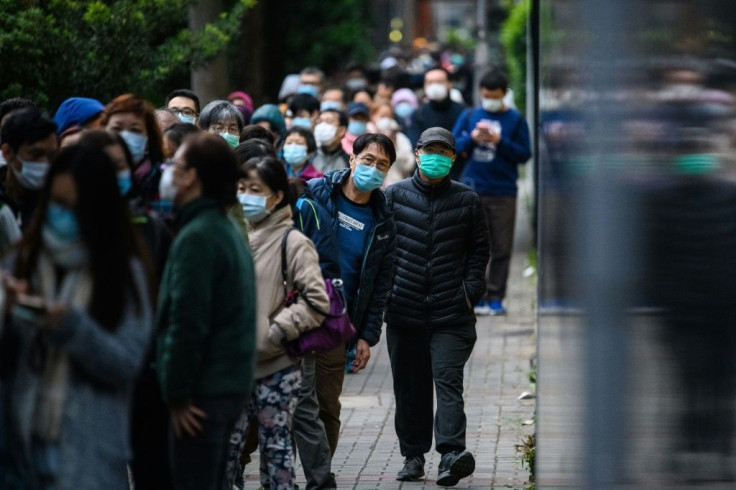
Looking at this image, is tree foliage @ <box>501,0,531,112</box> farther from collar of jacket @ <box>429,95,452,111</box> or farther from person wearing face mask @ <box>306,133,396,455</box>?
person wearing face mask @ <box>306,133,396,455</box>

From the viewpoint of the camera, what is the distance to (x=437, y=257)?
25.3 ft

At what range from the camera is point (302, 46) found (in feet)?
93.8

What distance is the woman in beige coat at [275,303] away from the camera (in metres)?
5.95

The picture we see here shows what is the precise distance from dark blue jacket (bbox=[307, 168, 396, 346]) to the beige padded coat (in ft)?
4.15

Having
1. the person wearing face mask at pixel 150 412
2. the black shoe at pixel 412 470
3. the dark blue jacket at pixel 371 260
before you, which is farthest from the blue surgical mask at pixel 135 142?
the black shoe at pixel 412 470

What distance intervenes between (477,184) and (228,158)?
9.24 meters

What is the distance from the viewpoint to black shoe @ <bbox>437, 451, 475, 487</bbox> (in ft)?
24.9

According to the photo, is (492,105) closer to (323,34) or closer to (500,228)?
(500,228)

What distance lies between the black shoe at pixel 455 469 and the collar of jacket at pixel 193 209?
3.37 meters

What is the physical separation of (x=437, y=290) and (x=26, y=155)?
3.18 metres

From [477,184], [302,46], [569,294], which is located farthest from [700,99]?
[302,46]

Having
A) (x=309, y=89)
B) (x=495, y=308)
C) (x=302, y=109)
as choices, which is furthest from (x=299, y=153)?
(x=309, y=89)

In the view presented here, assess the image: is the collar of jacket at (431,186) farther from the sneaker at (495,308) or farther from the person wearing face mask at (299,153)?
the sneaker at (495,308)

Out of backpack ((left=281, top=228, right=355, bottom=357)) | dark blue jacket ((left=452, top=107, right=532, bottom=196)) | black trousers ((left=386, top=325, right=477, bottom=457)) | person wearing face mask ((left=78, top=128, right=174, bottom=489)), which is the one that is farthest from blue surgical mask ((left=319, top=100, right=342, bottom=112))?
person wearing face mask ((left=78, top=128, right=174, bottom=489))
